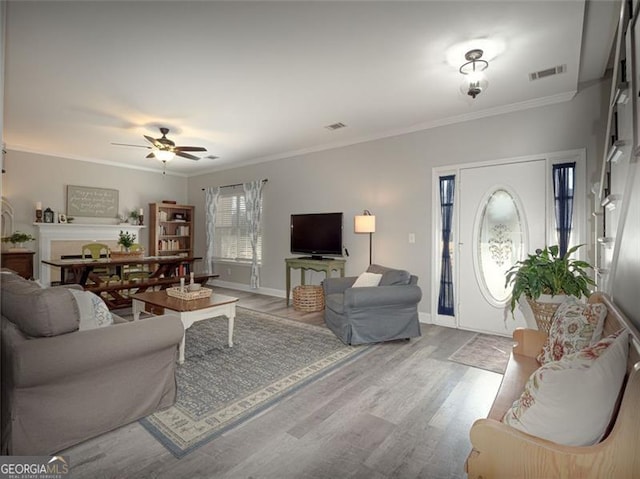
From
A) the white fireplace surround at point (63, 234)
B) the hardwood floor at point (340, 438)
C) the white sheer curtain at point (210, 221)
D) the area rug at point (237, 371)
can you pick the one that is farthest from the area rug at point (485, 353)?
the white fireplace surround at point (63, 234)

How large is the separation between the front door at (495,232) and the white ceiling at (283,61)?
0.79m

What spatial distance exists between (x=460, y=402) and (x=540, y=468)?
140 centimetres

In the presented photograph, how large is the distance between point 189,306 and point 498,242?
11.6 ft

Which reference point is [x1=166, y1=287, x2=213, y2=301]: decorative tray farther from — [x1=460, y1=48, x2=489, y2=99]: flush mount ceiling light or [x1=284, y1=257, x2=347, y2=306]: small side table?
[x1=460, y1=48, x2=489, y2=99]: flush mount ceiling light

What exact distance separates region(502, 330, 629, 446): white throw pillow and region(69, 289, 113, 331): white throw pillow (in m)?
2.41

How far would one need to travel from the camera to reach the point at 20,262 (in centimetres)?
540

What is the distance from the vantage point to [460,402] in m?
2.40

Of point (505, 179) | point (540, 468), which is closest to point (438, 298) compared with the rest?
point (505, 179)

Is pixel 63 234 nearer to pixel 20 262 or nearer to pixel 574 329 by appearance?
pixel 20 262

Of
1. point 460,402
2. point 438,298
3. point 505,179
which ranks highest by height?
point 505,179

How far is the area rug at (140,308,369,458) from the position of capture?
2.07 metres

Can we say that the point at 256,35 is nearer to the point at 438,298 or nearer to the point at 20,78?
the point at 20,78

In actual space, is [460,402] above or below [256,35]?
below

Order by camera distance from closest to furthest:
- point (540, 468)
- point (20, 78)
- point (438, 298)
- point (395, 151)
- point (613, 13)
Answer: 1. point (540, 468)
2. point (613, 13)
3. point (20, 78)
4. point (438, 298)
5. point (395, 151)
